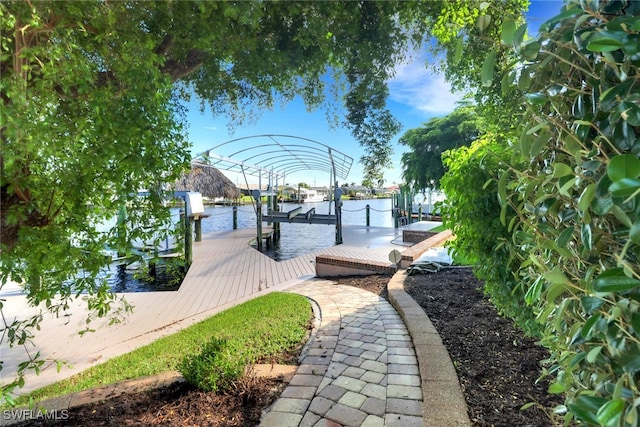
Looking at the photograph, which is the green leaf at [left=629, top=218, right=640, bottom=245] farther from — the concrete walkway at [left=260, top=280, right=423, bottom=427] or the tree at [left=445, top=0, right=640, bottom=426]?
the concrete walkway at [left=260, top=280, right=423, bottom=427]

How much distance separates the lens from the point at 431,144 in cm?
1556

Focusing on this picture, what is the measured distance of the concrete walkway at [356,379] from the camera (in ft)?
6.22

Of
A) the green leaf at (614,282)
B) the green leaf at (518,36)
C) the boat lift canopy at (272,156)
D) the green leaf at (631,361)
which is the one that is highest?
the boat lift canopy at (272,156)

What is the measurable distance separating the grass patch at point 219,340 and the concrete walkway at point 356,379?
365 mm

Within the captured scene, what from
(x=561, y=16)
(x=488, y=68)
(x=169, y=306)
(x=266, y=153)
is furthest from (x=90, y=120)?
(x=266, y=153)

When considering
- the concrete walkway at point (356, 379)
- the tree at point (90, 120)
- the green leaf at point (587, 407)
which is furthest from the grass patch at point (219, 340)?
the green leaf at point (587, 407)

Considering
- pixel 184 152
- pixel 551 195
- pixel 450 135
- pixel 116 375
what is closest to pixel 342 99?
pixel 184 152

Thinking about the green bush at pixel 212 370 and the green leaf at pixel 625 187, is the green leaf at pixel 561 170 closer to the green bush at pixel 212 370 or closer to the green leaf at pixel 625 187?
the green leaf at pixel 625 187

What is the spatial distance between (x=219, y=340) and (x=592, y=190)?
2511 millimetres

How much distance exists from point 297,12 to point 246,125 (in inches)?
65.6

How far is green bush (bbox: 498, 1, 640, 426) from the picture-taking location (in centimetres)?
55

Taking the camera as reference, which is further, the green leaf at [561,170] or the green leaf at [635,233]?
the green leaf at [561,170]

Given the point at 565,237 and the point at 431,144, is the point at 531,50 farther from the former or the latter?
the point at 431,144

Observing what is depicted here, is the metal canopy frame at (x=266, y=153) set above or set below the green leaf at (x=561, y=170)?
above
